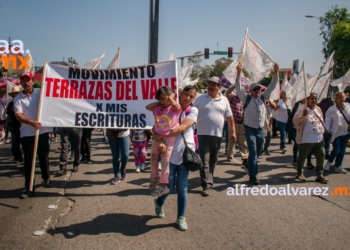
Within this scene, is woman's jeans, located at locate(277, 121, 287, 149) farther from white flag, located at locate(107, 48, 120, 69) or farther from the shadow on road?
the shadow on road

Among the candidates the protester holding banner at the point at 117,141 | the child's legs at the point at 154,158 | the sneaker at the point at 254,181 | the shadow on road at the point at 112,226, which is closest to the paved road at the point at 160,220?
the shadow on road at the point at 112,226

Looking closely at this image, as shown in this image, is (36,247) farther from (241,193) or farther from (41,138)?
(241,193)

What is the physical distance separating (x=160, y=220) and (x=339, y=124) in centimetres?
495

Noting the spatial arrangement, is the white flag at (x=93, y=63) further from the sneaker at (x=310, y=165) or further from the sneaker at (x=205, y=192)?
the sneaker at (x=310, y=165)

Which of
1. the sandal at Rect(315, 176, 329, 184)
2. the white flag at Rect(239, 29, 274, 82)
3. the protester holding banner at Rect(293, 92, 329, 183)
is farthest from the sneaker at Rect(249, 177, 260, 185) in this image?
the white flag at Rect(239, 29, 274, 82)

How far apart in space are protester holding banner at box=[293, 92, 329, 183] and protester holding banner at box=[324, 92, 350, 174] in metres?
0.80

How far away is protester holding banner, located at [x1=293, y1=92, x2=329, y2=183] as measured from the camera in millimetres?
6477

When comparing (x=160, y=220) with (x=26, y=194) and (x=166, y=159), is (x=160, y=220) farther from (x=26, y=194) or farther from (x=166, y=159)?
(x=26, y=194)

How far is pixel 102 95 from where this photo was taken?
552 cm

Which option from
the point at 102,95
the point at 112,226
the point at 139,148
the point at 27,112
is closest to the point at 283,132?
the point at 139,148

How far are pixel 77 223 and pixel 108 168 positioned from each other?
346cm

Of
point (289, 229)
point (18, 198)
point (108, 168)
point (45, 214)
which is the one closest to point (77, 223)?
point (45, 214)

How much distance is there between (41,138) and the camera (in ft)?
18.4

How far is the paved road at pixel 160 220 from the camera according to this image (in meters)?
3.76
